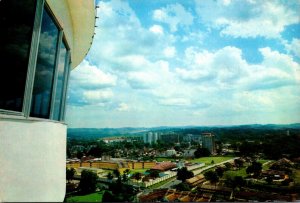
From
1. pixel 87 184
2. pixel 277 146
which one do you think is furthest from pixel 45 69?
pixel 277 146

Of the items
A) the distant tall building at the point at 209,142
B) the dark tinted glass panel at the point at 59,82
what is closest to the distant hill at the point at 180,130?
the distant tall building at the point at 209,142

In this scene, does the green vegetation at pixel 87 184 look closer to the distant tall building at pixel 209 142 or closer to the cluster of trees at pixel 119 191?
the cluster of trees at pixel 119 191

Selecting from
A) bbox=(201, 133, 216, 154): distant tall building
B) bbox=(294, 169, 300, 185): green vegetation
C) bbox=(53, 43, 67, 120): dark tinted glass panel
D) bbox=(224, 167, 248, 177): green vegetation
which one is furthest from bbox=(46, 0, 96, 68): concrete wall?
bbox=(201, 133, 216, 154): distant tall building

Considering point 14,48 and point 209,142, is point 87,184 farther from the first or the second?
point 14,48

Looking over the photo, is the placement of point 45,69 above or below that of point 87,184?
above

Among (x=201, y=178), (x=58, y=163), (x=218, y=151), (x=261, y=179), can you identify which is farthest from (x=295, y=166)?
(x=58, y=163)

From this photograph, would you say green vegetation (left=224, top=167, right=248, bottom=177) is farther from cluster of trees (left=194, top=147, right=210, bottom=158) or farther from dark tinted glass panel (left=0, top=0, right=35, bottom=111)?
dark tinted glass panel (left=0, top=0, right=35, bottom=111)

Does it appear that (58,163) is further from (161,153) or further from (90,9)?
(161,153)
